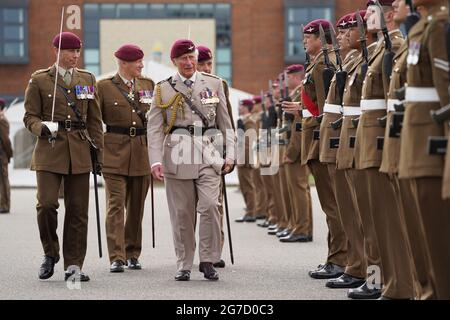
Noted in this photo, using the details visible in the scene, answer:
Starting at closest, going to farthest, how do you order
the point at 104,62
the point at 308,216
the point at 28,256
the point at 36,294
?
the point at 36,294
the point at 28,256
the point at 308,216
the point at 104,62

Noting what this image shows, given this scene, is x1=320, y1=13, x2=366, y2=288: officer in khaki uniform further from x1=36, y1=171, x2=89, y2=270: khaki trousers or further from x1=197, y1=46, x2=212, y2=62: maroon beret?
x1=197, y1=46, x2=212, y2=62: maroon beret

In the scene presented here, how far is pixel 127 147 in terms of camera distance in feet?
36.6

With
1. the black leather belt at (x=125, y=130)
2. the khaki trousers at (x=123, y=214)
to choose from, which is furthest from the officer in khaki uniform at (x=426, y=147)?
the black leather belt at (x=125, y=130)

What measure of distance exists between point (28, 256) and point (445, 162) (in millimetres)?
7166

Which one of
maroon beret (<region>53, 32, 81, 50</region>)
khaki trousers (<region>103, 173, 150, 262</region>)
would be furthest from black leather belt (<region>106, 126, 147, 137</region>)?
maroon beret (<region>53, 32, 81, 50</region>)

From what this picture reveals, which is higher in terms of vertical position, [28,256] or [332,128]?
[332,128]

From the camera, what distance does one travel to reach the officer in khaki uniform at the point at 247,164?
19.6 m

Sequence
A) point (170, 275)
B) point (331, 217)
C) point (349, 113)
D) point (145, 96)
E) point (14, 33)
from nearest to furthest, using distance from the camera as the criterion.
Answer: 1. point (349, 113)
2. point (170, 275)
3. point (331, 217)
4. point (145, 96)
5. point (14, 33)

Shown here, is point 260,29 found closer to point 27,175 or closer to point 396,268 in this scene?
point 27,175

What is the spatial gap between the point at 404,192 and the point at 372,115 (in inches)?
50.0

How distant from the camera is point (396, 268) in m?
7.82

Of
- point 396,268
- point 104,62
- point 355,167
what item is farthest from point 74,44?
point 104,62

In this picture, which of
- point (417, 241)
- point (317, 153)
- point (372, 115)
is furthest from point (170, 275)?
point (417, 241)

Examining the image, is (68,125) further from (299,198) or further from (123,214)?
(299,198)
